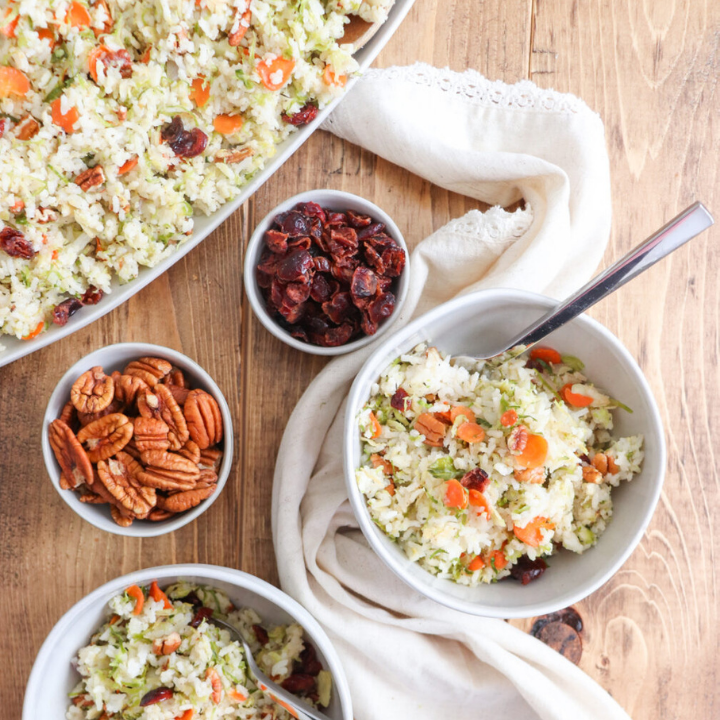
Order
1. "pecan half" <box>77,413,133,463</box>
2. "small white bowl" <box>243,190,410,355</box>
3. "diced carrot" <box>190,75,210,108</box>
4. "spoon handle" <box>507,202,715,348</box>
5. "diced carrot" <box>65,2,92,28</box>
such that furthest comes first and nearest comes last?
"small white bowl" <box>243,190,410,355</box>
"pecan half" <box>77,413,133,463</box>
"diced carrot" <box>190,75,210,108</box>
"diced carrot" <box>65,2,92,28</box>
"spoon handle" <box>507,202,715,348</box>

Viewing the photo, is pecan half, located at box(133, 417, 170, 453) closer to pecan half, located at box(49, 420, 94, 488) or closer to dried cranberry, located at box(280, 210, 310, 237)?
pecan half, located at box(49, 420, 94, 488)

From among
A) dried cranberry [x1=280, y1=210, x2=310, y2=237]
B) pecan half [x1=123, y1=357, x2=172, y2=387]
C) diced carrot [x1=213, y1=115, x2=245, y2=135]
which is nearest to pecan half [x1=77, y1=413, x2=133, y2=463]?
pecan half [x1=123, y1=357, x2=172, y2=387]

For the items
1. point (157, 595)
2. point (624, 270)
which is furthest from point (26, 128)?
point (624, 270)

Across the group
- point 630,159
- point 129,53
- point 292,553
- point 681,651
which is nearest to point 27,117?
point 129,53

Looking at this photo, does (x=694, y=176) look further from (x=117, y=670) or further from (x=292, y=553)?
(x=117, y=670)

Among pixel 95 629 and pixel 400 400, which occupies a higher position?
pixel 400 400

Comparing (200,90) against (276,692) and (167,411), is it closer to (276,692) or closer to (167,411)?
(167,411)

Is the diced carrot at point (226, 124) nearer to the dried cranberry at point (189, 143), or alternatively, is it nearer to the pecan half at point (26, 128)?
the dried cranberry at point (189, 143)
